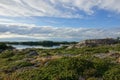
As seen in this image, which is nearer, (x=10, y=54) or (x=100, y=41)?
(x=10, y=54)

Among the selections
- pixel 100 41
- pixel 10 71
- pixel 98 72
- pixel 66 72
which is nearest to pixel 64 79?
pixel 66 72

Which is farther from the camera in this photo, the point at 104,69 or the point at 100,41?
Result: the point at 100,41

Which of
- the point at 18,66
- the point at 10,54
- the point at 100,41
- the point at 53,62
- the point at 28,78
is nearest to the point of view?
the point at 28,78

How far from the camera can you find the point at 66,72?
24.4m

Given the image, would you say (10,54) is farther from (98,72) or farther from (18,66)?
(98,72)

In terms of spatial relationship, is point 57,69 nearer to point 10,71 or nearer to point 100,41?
point 10,71

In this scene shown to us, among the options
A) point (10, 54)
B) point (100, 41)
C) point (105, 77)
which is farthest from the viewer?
point (100, 41)

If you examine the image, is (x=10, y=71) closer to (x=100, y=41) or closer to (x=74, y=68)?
(x=74, y=68)

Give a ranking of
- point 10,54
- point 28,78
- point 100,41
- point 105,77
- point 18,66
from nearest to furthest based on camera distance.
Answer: point 105,77 < point 28,78 < point 18,66 < point 10,54 < point 100,41

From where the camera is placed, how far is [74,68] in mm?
25344

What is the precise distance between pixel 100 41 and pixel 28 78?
63345 millimetres

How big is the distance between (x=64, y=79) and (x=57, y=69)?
2.40 metres

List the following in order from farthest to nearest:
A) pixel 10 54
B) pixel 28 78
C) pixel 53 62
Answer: pixel 10 54
pixel 53 62
pixel 28 78

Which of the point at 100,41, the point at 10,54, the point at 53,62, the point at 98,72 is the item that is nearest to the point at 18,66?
the point at 53,62
